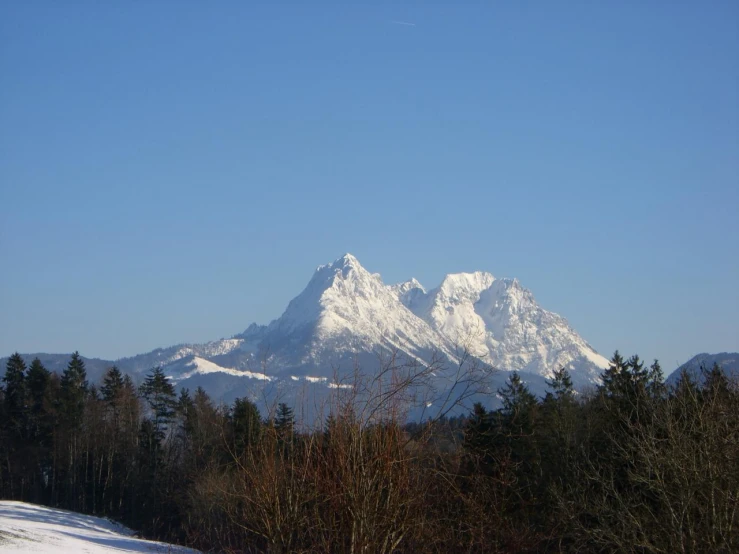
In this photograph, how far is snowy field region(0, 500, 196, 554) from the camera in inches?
1136

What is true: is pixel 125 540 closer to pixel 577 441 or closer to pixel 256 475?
pixel 577 441

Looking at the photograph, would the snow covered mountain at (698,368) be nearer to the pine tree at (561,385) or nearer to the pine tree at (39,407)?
the pine tree at (561,385)

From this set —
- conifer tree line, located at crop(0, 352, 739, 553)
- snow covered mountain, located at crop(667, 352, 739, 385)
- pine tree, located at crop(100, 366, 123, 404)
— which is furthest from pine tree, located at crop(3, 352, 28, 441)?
snow covered mountain, located at crop(667, 352, 739, 385)

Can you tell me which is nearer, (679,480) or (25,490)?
(679,480)

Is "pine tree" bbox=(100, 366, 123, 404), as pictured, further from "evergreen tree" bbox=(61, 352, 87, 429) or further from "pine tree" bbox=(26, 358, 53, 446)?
"pine tree" bbox=(26, 358, 53, 446)

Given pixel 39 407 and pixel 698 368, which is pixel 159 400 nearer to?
pixel 39 407

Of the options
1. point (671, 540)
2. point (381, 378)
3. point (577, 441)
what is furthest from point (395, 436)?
point (577, 441)

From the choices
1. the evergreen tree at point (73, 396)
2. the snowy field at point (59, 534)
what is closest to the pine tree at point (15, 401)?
the evergreen tree at point (73, 396)

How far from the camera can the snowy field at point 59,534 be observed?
2884 centimetres

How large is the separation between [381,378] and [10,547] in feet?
76.8

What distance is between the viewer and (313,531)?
973cm

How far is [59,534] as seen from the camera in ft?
119

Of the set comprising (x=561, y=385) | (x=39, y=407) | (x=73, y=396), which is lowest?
(x=39, y=407)

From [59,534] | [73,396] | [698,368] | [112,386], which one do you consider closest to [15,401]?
[73,396]
